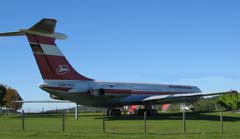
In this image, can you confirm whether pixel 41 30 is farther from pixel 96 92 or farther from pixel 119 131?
pixel 119 131

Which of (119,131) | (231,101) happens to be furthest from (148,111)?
(231,101)

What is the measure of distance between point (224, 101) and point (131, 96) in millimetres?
55616

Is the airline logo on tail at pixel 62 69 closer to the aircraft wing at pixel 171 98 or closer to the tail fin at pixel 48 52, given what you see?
the tail fin at pixel 48 52

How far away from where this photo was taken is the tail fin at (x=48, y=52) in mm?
37781

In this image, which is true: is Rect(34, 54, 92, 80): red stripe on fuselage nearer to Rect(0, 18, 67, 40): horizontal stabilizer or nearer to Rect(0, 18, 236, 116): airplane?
Rect(0, 18, 236, 116): airplane

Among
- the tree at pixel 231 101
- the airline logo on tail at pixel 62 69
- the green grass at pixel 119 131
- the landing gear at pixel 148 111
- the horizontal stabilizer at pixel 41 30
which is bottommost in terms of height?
the green grass at pixel 119 131

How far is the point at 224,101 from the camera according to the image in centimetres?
9994

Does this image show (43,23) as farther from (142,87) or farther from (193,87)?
(193,87)

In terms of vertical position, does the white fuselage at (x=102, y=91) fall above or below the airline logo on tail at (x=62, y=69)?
below

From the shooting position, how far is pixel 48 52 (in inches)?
1569

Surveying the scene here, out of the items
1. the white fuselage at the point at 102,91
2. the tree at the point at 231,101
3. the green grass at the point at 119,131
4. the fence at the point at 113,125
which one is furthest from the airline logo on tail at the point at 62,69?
the tree at the point at 231,101

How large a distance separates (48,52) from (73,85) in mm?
4138

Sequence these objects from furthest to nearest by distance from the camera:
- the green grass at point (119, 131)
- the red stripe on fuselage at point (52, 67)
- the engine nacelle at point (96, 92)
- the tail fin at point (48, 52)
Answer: the engine nacelle at point (96, 92) → the red stripe on fuselage at point (52, 67) → the tail fin at point (48, 52) → the green grass at point (119, 131)

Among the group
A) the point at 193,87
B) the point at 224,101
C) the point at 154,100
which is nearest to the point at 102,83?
the point at 154,100
